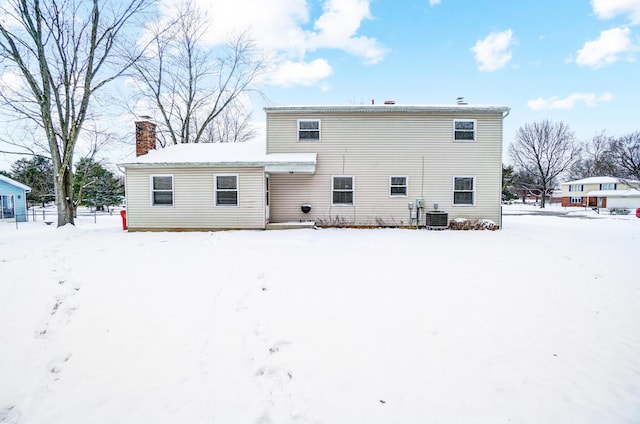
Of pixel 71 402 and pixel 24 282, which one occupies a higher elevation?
pixel 24 282

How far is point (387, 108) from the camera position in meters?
12.7

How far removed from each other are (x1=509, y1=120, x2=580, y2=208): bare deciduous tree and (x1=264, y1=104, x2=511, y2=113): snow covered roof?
112ft

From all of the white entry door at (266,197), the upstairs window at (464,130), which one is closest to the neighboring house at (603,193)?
the upstairs window at (464,130)

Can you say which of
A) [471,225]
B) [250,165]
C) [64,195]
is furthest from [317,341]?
[64,195]

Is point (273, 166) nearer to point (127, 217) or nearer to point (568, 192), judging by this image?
point (127, 217)

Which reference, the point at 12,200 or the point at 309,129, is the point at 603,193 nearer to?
the point at 309,129

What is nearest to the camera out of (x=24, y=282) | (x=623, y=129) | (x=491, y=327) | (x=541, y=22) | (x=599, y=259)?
(x=491, y=327)

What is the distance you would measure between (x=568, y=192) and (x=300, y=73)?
46645 mm

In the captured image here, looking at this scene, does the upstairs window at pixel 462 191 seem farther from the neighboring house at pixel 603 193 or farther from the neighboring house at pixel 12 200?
the neighboring house at pixel 603 193

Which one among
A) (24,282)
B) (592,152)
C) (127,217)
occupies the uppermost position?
(592,152)

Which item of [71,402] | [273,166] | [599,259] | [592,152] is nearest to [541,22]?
[599,259]

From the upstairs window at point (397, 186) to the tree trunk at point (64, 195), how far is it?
1418 cm

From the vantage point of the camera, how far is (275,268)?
6188 millimetres

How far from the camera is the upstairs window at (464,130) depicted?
12938 mm
